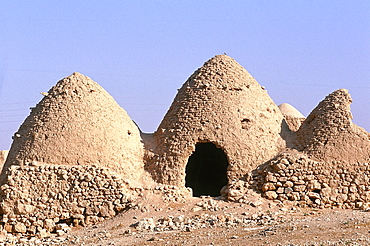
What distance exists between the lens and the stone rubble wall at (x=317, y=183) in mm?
13836

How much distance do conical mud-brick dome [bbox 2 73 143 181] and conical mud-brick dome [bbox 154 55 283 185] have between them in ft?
3.08

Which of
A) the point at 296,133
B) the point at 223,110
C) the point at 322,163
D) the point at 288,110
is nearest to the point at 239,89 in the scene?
the point at 223,110

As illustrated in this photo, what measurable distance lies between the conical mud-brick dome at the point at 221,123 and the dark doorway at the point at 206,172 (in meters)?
2.36

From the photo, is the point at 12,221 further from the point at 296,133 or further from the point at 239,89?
the point at 296,133

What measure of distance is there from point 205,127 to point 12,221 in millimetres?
5504

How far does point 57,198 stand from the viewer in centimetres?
1369

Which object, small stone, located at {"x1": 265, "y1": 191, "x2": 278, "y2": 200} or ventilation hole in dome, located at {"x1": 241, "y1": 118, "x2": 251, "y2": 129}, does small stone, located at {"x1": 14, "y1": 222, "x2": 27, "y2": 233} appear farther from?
ventilation hole in dome, located at {"x1": 241, "y1": 118, "x2": 251, "y2": 129}

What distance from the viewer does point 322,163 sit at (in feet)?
46.5

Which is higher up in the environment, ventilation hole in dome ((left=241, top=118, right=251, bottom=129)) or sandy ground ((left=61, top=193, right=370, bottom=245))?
ventilation hole in dome ((left=241, top=118, right=251, bottom=129))

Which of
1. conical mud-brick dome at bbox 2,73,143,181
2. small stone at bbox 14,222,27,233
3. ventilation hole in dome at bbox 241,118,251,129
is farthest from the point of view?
ventilation hole in dome at bbox 241,118,251,129

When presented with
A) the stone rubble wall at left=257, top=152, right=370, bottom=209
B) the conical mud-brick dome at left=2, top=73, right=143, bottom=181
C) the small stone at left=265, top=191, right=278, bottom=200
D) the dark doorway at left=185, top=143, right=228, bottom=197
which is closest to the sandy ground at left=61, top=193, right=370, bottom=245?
the small stone at left=265, top=191, right=278, bottom=200

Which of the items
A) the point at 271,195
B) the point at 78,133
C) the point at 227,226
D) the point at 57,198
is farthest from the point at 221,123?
the point at 57,198

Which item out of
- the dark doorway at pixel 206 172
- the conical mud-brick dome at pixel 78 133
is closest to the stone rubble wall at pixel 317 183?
the dark doorway at pixel 206 172

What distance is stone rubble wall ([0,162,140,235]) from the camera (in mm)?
13617
